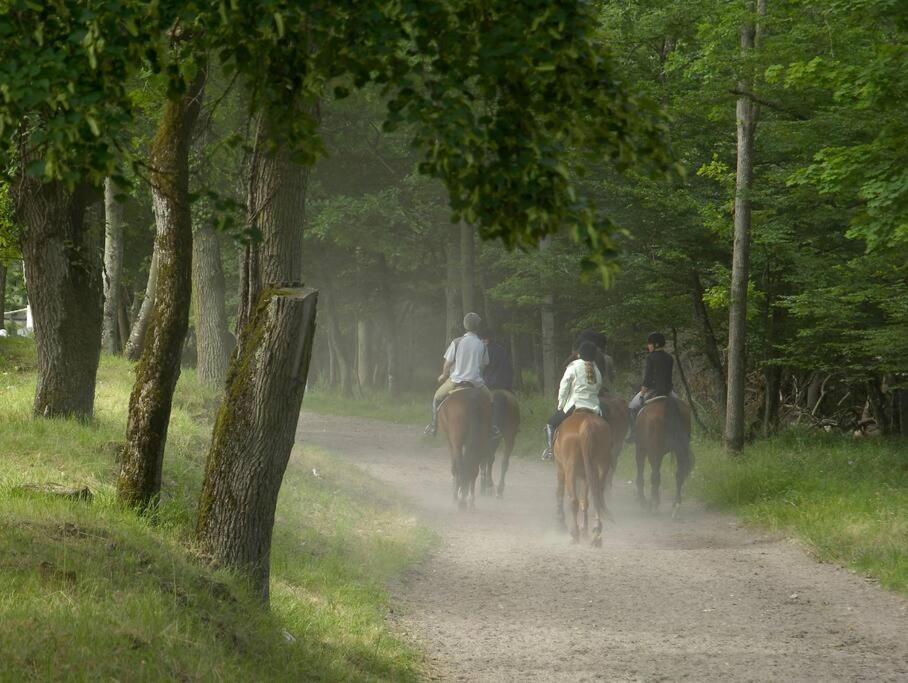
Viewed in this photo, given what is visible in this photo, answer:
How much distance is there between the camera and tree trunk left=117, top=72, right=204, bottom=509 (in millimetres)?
9773

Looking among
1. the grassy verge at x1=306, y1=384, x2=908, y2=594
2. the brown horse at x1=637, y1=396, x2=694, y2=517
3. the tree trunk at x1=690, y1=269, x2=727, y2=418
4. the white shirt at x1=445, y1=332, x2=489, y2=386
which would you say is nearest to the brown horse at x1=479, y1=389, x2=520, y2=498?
the white shirt at x1=445, y1=332, x2=489, y2=386

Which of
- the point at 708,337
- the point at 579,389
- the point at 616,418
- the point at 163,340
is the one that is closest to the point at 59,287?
the point at 163,340

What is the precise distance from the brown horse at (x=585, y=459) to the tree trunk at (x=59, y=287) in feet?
19.0

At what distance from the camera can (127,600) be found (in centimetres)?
666

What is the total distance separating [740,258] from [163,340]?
12033 mm

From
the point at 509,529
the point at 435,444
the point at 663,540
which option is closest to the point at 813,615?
the point at 663,540

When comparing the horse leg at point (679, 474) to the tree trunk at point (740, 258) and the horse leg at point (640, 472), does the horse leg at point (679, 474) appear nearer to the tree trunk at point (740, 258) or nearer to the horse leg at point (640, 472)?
the horse leg at point (640, 472)

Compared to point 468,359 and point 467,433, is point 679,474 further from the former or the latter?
point 468,359

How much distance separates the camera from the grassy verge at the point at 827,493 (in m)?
12.8

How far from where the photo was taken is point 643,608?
10758 mm

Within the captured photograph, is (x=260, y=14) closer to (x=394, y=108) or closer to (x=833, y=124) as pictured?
(x=394, y=108)

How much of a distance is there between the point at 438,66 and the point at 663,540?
1143cm

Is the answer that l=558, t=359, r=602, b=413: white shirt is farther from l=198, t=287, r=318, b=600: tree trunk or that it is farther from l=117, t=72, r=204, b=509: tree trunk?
l=198, t=287, r=318, b=600: tree trunk

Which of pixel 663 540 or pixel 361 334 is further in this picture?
pixel 361 334
